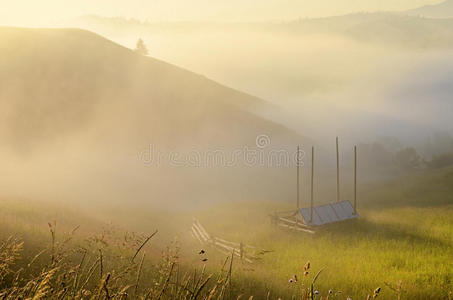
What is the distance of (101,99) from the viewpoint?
83.4m

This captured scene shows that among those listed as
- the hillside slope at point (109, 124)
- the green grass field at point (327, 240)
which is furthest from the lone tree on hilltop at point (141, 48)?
the green grass field at point (327, 240)

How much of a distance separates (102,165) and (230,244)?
44.5 meters

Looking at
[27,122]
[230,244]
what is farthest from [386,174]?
[27,122]

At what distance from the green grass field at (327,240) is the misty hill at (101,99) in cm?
3994

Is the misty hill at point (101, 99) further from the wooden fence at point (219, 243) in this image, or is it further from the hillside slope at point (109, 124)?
the wooden fence at point (219, 243)

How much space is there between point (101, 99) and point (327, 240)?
69.0 metres

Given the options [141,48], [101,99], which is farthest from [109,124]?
[141,48]

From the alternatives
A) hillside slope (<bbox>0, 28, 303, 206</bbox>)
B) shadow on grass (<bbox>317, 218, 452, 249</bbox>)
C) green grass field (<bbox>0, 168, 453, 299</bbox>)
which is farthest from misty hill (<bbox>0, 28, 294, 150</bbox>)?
shadow on grass (<bbox>317, 218, 452, 249</bbox>)

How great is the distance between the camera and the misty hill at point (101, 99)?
241 feet

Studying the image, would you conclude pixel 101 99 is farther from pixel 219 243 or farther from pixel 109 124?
pixel 219 243

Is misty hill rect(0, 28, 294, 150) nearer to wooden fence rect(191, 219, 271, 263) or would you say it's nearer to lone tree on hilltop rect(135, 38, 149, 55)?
lone tree on hilltop rect(135, 38, 149, 55)

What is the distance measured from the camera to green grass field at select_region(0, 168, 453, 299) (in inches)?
516

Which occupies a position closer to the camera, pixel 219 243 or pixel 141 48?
pixel 219 243

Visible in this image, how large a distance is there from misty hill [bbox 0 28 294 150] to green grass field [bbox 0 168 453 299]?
3994 cm
